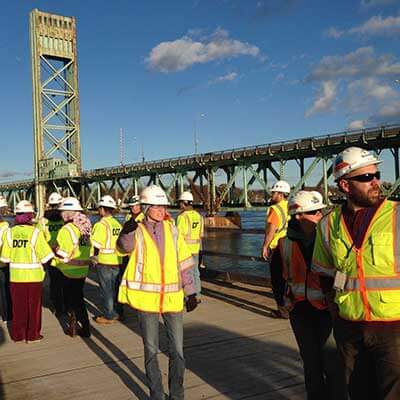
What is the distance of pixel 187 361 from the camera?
5211mm

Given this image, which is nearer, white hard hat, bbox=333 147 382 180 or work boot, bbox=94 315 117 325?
white hard hat, bbox=333 147 382 180

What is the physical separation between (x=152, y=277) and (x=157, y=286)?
0.27 ft

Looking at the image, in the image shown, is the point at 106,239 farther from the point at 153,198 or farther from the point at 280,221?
the point at 153,198

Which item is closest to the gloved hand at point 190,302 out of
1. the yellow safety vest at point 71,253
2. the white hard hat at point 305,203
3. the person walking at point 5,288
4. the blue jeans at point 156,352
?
the blue jeans at point 156,352

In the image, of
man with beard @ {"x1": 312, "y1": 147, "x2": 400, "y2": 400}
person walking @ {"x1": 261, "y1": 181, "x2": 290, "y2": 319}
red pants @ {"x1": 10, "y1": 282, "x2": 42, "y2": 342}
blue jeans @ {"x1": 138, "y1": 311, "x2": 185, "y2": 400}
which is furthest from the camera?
red pants @ {"x1": 10, "y1": 282, "x2": 42, "y2": 342}

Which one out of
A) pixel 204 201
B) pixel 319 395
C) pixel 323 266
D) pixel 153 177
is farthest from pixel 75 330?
pixel 153 177

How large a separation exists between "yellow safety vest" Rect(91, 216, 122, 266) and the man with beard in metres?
4.76

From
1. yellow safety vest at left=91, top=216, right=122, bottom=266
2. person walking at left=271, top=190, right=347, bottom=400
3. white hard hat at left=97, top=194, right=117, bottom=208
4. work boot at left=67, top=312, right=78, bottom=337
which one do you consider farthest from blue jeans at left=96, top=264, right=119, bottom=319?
person walking at left=271, top=190, right=347, bottom=400

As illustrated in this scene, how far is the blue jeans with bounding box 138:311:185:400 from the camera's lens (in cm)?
391

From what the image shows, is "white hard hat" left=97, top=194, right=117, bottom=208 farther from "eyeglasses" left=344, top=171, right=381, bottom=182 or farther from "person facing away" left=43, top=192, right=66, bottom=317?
"eyeglasses" left=344, top=171, right=381, bottom=182

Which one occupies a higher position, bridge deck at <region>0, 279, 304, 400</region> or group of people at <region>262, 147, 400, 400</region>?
group of people at <region>262, 147, 400, 400</region>

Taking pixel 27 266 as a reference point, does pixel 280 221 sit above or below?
above

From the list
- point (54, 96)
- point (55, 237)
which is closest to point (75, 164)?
point (54, 96)

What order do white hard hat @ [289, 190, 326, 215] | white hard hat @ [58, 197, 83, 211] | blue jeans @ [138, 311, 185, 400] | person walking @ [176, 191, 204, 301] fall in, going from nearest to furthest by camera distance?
white hard hat @ [289, 190, 326, 215] < blue jeans @ [138, 311, 185, 400] < white hard hat @ [58, 197, 83, 211] < person walking @ [176, 191, 204, 301]
